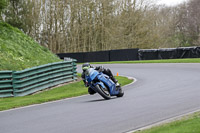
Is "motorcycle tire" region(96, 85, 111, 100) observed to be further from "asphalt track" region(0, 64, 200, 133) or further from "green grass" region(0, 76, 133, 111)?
"green grass" region(0, 76, 133, 111)

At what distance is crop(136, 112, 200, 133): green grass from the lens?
6030mm

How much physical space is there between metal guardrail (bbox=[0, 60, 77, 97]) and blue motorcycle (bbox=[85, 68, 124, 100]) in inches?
234

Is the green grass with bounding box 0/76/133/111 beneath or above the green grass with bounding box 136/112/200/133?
beneath

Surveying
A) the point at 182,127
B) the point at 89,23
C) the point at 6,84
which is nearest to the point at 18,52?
the point at 6,84

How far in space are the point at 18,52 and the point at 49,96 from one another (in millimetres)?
8970

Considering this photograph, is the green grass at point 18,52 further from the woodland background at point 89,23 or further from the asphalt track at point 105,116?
the woodland background at point 89,23

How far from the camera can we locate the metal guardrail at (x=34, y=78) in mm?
16391

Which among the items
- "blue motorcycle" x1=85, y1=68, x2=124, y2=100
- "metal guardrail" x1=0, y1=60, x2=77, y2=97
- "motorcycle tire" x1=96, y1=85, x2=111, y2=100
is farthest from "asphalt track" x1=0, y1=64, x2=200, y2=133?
"metal guardrail" x1=0, y1=60, x2=77, y2=97

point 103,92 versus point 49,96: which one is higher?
point 103,92

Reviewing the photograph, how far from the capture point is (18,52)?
2353 cm

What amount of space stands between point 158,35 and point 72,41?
45.6 ft

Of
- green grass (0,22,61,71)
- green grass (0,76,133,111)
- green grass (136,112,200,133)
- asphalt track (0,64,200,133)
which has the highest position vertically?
green grass (0,22,61,71)

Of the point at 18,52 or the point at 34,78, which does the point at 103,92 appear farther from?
the point at 18,52

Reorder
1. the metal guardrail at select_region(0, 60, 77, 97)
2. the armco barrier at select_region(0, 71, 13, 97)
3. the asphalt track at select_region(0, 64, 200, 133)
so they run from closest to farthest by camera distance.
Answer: the asphalt track at select_region(0, 64, 200, 133) → the armco barrier at select_region(0, 71, 13, 97) → the metal guardrail at select_region(0, 60, 77, 97)
